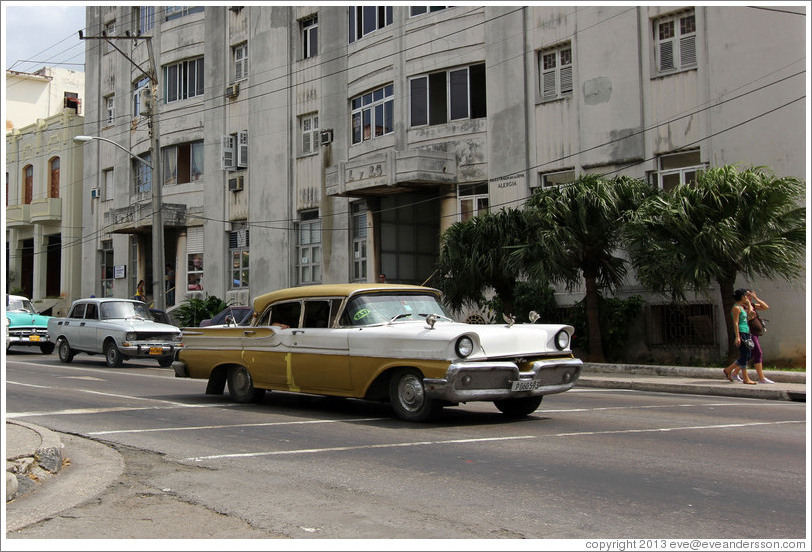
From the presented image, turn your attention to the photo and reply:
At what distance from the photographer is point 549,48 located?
2439cm

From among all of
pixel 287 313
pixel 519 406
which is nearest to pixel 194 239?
pixel 287 313

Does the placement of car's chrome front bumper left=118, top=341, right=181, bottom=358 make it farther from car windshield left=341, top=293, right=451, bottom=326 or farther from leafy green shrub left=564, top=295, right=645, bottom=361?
car windshield left=341, top=293, right=451, bottom=326

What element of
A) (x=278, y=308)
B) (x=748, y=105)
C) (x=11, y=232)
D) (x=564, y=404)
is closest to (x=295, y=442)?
(x=278, y=308)

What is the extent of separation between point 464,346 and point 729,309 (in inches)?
421

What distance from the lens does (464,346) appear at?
383 inches

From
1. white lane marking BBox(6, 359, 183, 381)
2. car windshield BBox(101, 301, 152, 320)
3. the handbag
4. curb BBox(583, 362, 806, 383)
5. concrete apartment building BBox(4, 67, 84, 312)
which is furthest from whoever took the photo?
concrete apartment building BBox(4, 67, 84, 312)

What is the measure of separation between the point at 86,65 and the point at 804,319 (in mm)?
41107

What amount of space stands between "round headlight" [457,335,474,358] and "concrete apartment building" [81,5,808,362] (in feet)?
39.7

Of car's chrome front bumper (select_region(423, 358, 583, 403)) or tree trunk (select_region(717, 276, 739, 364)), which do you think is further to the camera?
tree trunk (select_region(717, 276, 739, 364))

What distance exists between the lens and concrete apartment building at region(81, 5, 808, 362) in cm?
2028

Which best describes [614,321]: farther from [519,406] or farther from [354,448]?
[354,448]

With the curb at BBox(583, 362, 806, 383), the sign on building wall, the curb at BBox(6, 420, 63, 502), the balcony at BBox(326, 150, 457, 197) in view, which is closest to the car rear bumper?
the balcony at BBox(326, 150, 457, 197)

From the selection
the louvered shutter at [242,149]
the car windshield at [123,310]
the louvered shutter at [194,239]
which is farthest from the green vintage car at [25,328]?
the louvered shutter at [242,149]

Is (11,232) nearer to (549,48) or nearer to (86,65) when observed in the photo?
(86,65)
